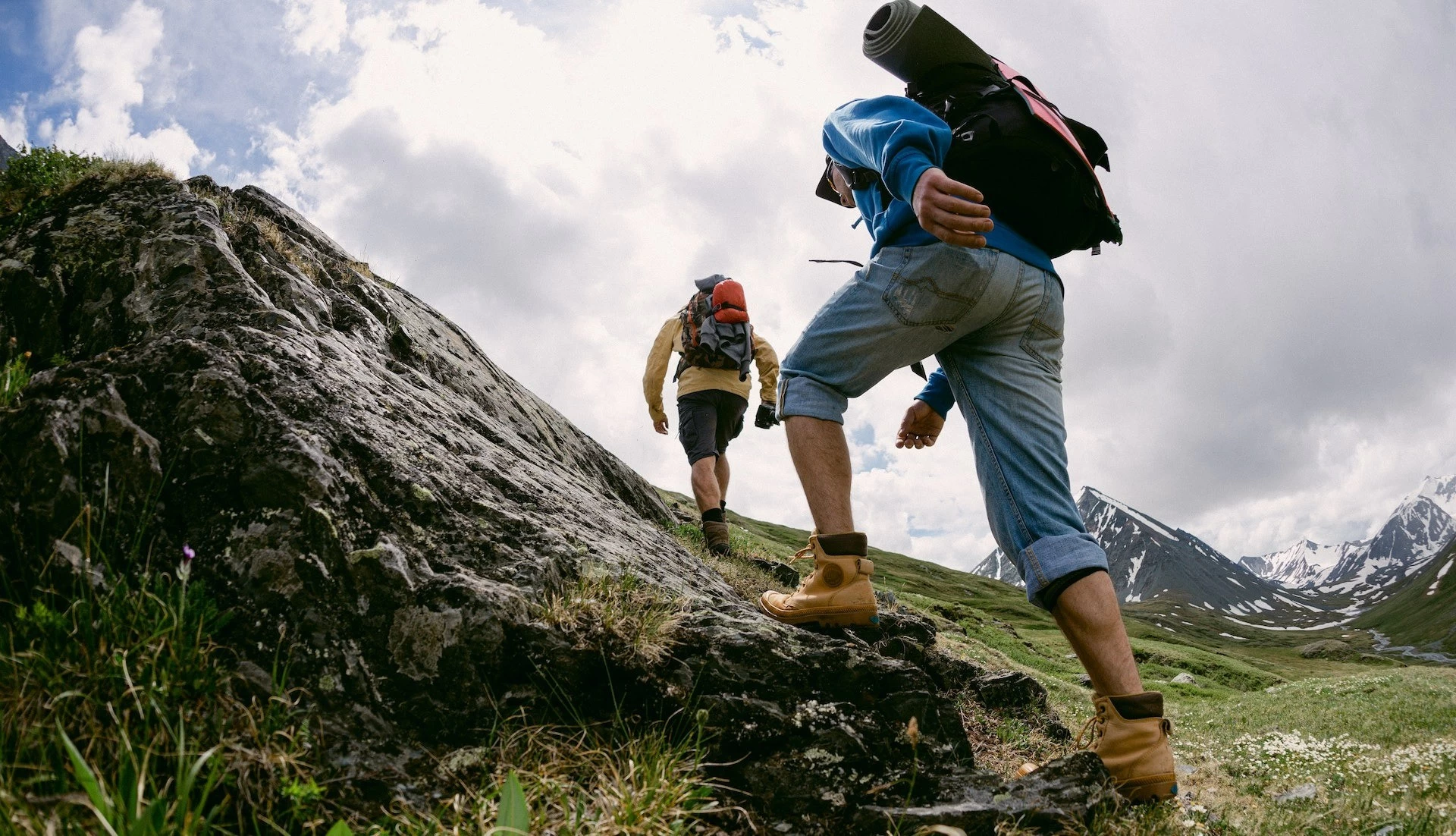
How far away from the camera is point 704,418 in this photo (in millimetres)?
9984

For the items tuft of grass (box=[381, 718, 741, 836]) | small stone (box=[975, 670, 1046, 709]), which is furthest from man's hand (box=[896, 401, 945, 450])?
small stone (box=[975, 670, 1046, 709])

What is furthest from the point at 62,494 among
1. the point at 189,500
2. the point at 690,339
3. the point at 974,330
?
the point at 690,339

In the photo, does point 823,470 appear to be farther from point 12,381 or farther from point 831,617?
point 12,381

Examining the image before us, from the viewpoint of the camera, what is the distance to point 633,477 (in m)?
11.3

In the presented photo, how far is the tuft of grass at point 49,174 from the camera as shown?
5.18 m

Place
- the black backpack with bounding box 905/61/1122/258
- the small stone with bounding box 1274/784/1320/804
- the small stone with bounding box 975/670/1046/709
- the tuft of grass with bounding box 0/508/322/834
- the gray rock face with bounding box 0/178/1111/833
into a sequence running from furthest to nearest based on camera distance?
the small stone with bounding box 975/670/1046/709
the small stone with bounding box 1274/784/1320/804
the black backpack with bounding box 905/61/1122/258
the gray rock face with bounding box 0/178/1111/833
the tuft of grass with bounding box 0/508/322/834

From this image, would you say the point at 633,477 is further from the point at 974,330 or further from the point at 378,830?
the point at 378,830

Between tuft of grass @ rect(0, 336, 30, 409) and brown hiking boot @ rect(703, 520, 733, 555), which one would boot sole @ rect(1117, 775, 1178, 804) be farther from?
brown hiking boot @ rect(703, 520, 733, 555)

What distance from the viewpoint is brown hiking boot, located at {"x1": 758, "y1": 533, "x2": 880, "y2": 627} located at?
12.1 ft

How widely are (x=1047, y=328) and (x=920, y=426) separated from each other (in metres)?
1.10

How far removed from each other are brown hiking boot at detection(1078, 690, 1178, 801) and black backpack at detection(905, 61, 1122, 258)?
7.12 feet

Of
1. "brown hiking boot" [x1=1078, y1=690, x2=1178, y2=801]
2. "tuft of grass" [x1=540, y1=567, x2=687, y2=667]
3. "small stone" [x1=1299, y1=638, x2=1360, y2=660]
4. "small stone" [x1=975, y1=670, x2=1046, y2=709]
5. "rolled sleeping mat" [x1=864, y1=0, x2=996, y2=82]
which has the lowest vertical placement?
"small stone" [x1=1299, y1=638, x2=1360, y2=660]

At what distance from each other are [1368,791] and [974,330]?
4.04m

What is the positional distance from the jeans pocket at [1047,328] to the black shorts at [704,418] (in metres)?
6.43
